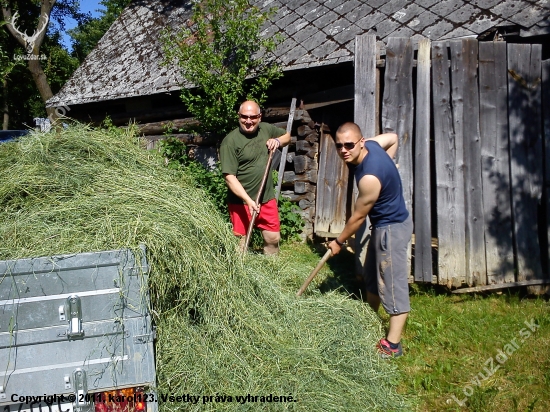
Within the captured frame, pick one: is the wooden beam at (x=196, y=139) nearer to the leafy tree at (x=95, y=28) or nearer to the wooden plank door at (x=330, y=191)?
the wooden plank door at (x=330, y=191)

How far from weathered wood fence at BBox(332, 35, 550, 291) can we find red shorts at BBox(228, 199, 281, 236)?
1263mm

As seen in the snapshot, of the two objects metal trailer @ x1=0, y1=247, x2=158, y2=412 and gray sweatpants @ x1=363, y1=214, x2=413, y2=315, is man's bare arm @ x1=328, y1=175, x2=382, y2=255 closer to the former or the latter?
gray sweatpants @ x1=363, y1=214, x2=413, y2=315

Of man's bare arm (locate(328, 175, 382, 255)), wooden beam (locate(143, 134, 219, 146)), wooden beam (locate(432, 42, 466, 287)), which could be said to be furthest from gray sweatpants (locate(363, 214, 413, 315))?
wooden beam (locate(143, 134, 219, 146))

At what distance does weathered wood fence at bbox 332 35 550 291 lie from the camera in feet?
13.9

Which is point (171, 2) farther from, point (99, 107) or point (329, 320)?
point (329, 320)

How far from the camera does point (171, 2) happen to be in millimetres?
10117

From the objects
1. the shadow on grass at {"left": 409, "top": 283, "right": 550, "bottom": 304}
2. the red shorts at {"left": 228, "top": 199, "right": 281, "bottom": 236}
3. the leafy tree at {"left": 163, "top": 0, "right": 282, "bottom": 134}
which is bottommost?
the shadow on grass at {"left": 409, "top": 283, "right": 550, "bottom": 304}

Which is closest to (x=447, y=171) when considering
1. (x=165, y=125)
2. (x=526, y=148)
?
(x=526, y=148)

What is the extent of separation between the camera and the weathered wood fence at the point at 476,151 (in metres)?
4.25

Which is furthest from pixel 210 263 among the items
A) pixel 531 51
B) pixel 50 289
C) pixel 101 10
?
pixel 101 10

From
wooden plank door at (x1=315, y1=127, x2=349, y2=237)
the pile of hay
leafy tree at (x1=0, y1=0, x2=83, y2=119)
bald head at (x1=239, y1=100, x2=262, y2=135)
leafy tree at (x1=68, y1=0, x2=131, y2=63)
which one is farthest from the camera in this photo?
leafy tree at (x1=68, y1=0, x2=131, y2=63)

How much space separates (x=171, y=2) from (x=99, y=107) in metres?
2.71

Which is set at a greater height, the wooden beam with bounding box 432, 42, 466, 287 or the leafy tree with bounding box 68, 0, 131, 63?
the leafy tree with bounding box 68, 0, 131, 63

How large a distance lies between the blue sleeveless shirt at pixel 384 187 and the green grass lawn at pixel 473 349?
969 mm
